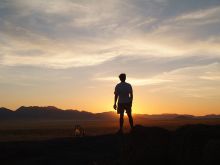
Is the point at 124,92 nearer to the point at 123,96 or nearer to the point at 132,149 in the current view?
the point at 123,96

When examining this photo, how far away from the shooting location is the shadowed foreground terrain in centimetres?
1077

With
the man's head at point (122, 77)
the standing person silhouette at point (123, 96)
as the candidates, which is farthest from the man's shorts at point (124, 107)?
the man's head at point (122, 77)

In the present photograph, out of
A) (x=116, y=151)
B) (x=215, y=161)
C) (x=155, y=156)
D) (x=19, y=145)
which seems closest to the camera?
(x=215, y=161)

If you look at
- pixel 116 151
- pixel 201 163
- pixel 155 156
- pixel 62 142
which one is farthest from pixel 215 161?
pixel 62 142

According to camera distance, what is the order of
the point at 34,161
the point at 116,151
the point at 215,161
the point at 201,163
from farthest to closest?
the point at 116,151
the point at 34,161
the point at 201,163
the point at 215,161

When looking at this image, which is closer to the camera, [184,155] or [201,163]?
[201,163]

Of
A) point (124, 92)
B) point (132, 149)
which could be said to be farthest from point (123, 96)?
point (132, 149)

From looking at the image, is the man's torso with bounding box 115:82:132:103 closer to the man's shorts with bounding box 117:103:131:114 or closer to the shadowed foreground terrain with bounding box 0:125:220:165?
the man's shorts with bounding box 117:103:131:114

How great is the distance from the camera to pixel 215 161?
9570 mm

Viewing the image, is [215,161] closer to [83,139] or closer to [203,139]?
[203,139]

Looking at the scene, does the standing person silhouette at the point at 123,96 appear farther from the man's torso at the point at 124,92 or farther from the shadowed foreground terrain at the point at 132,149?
the shadowed foreground terrain at the point at 132,149

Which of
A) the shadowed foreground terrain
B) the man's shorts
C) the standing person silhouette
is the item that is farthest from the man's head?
the shadowed foreground terrain

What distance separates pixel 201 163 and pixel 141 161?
2313mm

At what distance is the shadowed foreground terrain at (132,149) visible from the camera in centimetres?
1077
